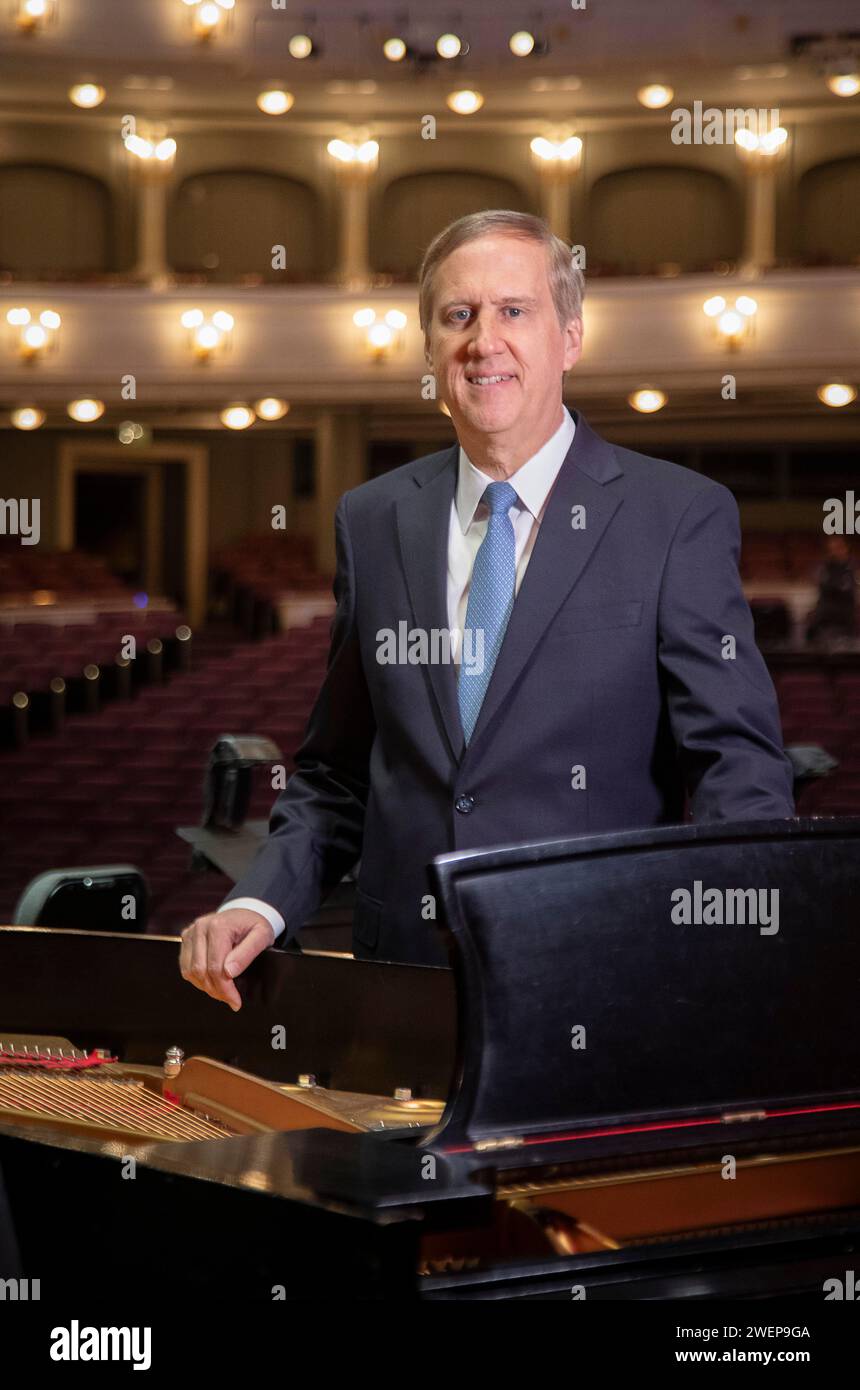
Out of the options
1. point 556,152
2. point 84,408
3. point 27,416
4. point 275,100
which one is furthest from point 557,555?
point 27,416

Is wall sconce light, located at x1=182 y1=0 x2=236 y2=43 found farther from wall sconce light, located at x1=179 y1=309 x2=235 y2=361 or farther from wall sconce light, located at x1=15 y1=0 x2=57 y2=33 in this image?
wall sconce light, located at x1=179 y1=309 x2=235 y2=361

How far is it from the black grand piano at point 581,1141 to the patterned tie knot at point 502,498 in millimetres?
558

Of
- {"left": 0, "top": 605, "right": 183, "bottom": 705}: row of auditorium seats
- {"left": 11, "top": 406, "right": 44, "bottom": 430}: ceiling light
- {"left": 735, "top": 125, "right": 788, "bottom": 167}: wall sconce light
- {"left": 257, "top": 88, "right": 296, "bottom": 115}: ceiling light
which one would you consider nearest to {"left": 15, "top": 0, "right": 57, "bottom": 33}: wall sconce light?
{"left": 257, "top": 88, "right": 296, "bottom": 115}: ceiling light

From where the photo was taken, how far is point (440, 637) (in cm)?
166

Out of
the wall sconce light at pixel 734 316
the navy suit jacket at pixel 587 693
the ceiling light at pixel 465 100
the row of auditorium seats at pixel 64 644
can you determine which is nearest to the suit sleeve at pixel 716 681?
the navy suit jacket at pixel 587 693

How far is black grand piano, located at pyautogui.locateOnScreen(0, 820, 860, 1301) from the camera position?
1104mm

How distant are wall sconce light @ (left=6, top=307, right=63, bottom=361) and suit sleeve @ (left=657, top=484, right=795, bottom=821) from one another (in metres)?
13.0

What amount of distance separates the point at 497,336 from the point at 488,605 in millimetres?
274

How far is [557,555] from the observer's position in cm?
162

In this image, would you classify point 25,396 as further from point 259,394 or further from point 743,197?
point 743,197

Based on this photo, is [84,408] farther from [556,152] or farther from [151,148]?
[556,152]

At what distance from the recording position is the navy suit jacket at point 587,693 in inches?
61.2
